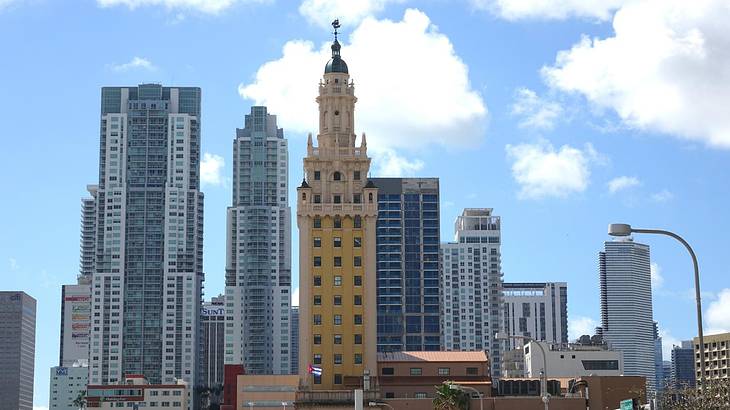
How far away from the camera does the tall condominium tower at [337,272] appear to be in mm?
156750

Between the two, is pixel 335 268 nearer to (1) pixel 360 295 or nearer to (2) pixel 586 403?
(1) pixel 360 295

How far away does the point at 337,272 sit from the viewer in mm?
158625

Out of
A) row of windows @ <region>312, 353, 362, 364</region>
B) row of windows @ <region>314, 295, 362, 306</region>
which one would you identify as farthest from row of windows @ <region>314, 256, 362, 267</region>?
row of windows @ <region>312, 353, 362, 364</region>

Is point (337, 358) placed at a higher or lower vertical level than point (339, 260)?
lower

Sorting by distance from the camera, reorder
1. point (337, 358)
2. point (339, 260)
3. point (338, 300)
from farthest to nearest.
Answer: point (339, 260) → point (338, 300) → point (337, 358)

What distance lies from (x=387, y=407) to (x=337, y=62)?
48377 millimetres

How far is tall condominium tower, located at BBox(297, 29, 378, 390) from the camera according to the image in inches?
6171

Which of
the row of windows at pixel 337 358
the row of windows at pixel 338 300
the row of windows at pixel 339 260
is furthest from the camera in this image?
the row of windows at pixel 339 260

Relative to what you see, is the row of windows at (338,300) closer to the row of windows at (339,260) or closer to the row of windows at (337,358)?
the row of windows at (339,260)

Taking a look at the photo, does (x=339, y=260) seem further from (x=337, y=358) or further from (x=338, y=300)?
(x=337, y=358)

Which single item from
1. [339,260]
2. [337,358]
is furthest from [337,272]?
[337,358]

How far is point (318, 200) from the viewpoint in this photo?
161375 mm

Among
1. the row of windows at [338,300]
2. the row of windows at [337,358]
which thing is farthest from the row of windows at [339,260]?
the row of windows at [337,358]

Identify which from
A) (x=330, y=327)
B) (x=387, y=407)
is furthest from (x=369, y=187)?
(x=387, y=407)
